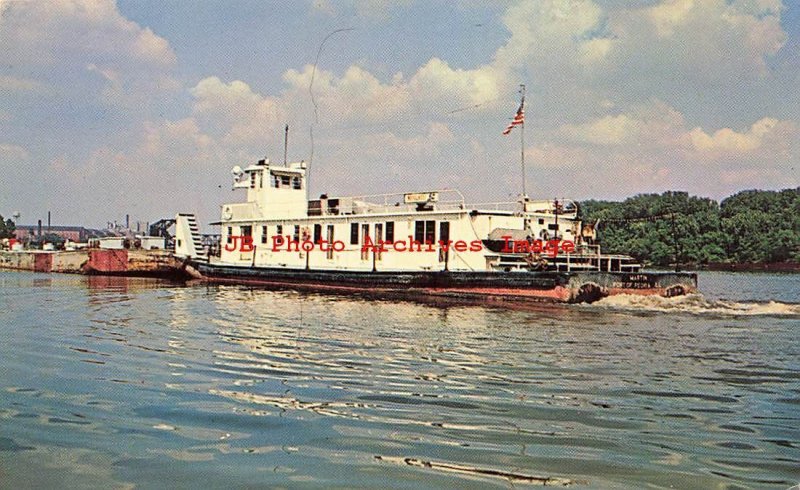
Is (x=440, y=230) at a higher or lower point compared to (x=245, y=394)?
higher

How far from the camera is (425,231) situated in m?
27.4

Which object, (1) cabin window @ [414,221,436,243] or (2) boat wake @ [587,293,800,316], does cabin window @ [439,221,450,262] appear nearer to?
(1) cabin window @ [414,221,436,243]

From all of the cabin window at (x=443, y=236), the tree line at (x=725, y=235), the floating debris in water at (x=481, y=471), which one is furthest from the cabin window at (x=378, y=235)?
the tree line at (x=725, y=235)

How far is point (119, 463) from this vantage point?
592 cm

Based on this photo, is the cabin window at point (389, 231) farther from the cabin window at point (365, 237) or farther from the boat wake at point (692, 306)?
the boat wake at point (692, 306)

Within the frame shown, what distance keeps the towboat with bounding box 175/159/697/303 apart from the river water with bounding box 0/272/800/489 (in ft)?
22.2

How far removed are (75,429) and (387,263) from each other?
21628 mm

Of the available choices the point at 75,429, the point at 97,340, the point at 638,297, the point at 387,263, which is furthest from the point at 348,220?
the point at 75,429

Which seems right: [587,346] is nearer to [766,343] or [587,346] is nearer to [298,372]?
[766,343]

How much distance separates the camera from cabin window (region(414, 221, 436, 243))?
27141mm

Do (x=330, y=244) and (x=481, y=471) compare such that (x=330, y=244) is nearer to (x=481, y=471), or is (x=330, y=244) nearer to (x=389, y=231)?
(x=389, y=231)

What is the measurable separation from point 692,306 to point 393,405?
16077mm

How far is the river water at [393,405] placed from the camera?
19.1ft

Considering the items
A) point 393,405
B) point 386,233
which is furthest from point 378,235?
point 393,405
